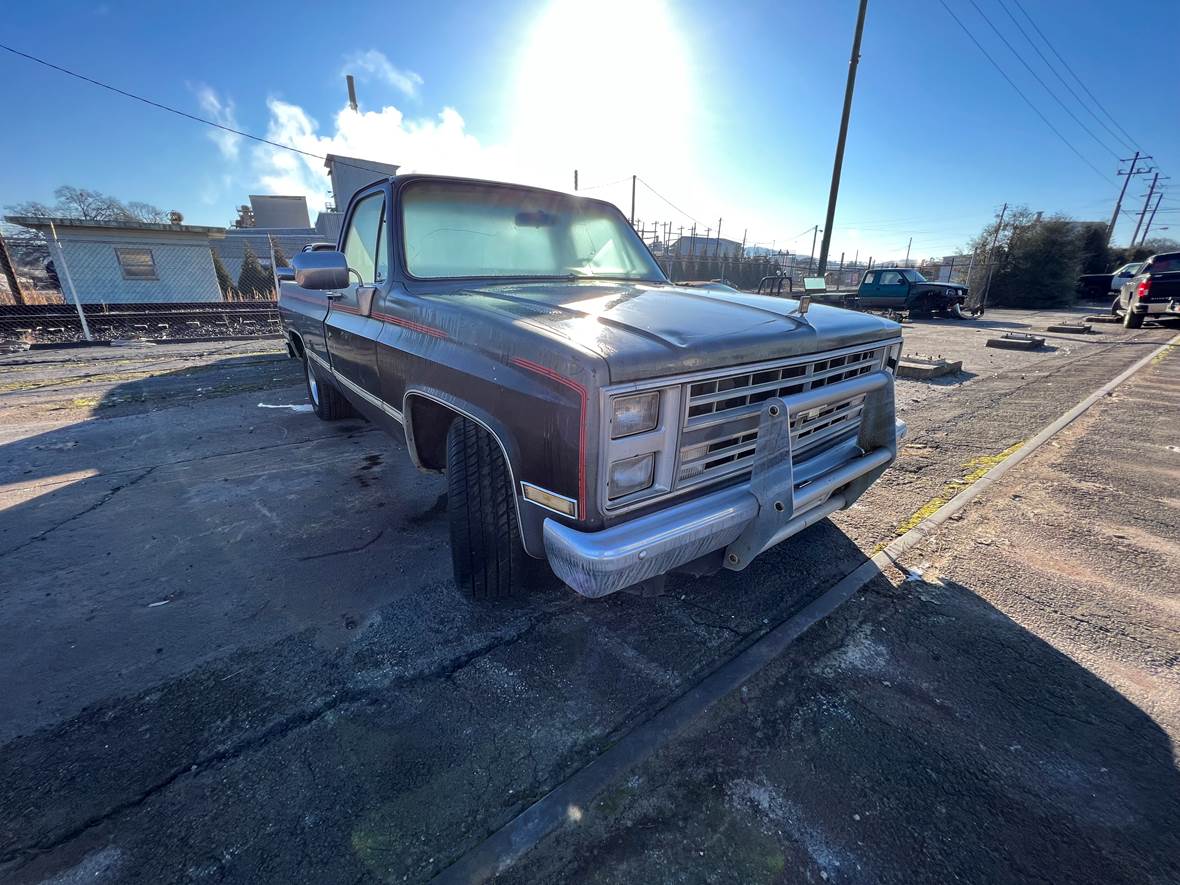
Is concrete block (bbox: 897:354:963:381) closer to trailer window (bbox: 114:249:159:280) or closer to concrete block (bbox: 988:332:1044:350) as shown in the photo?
concrete block (bbox: 988:332:1044:350)

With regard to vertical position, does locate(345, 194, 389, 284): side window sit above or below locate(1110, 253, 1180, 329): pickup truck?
above

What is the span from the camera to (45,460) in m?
4.30

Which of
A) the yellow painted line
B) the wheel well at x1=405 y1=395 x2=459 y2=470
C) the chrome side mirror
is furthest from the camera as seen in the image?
the yellow painted line

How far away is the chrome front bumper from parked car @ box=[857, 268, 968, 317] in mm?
18095

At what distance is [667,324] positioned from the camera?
2.09 m

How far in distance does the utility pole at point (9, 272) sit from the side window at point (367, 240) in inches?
571

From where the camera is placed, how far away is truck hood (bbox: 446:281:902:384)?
5.87 ft

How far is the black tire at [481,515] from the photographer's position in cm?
229

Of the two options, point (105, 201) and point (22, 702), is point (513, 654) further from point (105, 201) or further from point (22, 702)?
point (105, 201)

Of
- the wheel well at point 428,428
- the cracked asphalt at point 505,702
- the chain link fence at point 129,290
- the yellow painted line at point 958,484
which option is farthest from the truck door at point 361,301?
the chain link fence at point 129,290

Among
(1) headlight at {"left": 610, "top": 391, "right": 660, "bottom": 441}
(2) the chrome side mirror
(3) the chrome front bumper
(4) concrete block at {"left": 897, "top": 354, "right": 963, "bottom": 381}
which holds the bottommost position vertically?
(4) concrete block at {"left": 897, "top": 354, "right": 963, "bottom": 381}

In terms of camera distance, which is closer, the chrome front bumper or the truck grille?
the chrome front bumper

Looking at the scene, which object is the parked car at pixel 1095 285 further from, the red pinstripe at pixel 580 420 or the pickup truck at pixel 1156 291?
the red pinstripe at pixel 580 420

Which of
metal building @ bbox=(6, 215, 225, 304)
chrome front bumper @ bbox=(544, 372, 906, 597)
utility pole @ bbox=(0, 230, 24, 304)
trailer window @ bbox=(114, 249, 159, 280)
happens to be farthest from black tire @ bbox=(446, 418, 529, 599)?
trailer window @ bbox=(114, 249, 159, 280)
